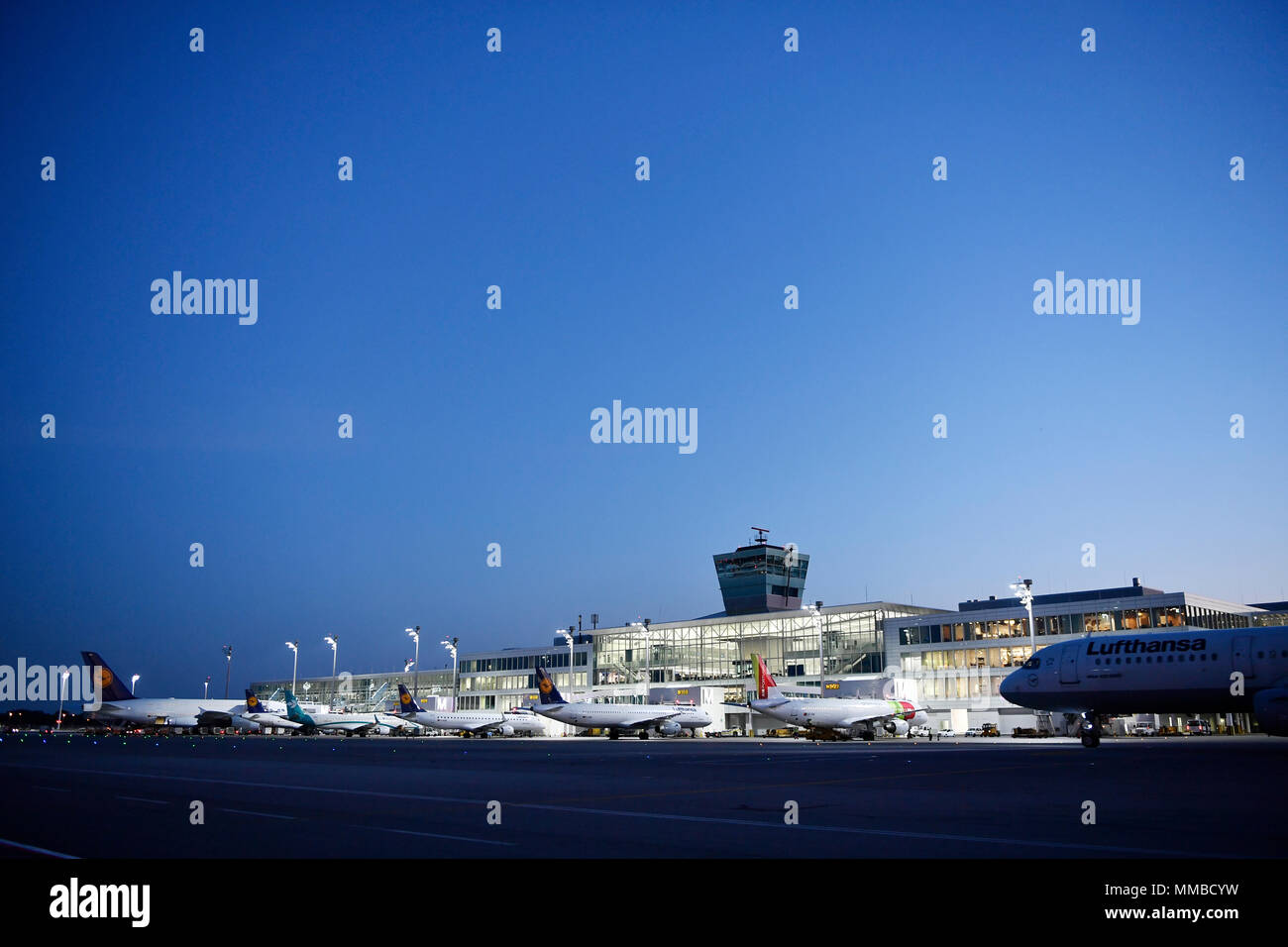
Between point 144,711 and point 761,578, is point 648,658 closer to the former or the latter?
point 761,578

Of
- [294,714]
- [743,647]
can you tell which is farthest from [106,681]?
[743,647]

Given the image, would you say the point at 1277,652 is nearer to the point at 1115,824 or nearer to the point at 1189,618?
the point at 1115,824

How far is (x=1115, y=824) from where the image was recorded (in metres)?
13.7

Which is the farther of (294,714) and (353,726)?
(353,726)

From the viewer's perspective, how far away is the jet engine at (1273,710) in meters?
35.3

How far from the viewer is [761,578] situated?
174500 mm

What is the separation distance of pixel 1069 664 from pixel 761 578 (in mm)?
130332

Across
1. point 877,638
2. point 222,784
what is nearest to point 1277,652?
point 222,784

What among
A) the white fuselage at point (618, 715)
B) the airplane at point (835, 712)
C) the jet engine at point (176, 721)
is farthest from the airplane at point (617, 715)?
the jet engine at point (176, 721)

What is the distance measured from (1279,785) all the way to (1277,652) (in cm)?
2100

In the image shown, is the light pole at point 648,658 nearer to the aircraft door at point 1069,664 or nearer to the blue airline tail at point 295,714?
the blue airline tail at point 295,714

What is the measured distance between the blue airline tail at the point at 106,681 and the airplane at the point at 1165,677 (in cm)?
10295
